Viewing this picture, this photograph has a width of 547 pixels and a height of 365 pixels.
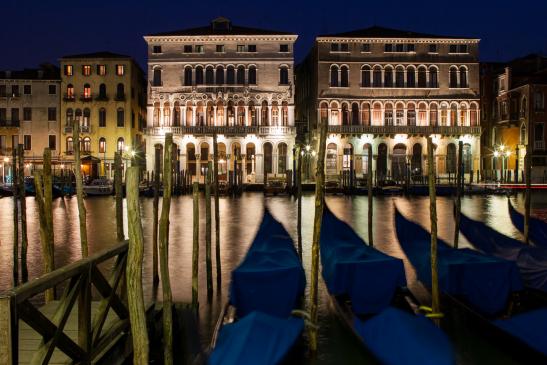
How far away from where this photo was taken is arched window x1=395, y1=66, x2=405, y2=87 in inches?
1404

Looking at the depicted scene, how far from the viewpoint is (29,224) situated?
1691 cm

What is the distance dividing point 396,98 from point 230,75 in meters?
9.66

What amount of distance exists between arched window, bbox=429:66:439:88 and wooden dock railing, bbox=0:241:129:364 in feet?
108

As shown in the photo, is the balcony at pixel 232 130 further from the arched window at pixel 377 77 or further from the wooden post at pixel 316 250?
the wooden post at pixel 316 250

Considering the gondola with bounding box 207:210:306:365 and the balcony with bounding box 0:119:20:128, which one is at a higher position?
the balcony with bounding box 0:119:20:128

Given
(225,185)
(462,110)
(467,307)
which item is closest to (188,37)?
(225,185)

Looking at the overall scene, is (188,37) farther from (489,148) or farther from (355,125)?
(489,148)

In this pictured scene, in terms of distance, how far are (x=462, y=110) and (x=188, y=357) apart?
32.9 metres

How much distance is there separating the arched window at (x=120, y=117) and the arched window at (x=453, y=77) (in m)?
19.2

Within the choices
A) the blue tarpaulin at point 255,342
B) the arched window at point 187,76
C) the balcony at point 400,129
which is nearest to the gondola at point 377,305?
the blue tarpaulin at point 255,342

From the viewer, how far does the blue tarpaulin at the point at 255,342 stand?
14.0 ft

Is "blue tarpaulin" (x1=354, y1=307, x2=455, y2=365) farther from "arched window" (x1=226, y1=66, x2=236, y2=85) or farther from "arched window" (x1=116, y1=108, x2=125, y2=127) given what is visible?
"arched window" (x1=116, y1=108, x2=125, y2=127)

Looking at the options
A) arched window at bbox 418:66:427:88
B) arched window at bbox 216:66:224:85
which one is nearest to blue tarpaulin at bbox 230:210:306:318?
arched window at bbox 216:66:224:85

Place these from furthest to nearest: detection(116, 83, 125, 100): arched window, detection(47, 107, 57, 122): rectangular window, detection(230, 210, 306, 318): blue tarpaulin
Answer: detection(47, 107, 57, 122): rectangular window
detection(116, 83, 125, 100): arched window
detection(230, 210, 306, 318): blue tarpaulin
